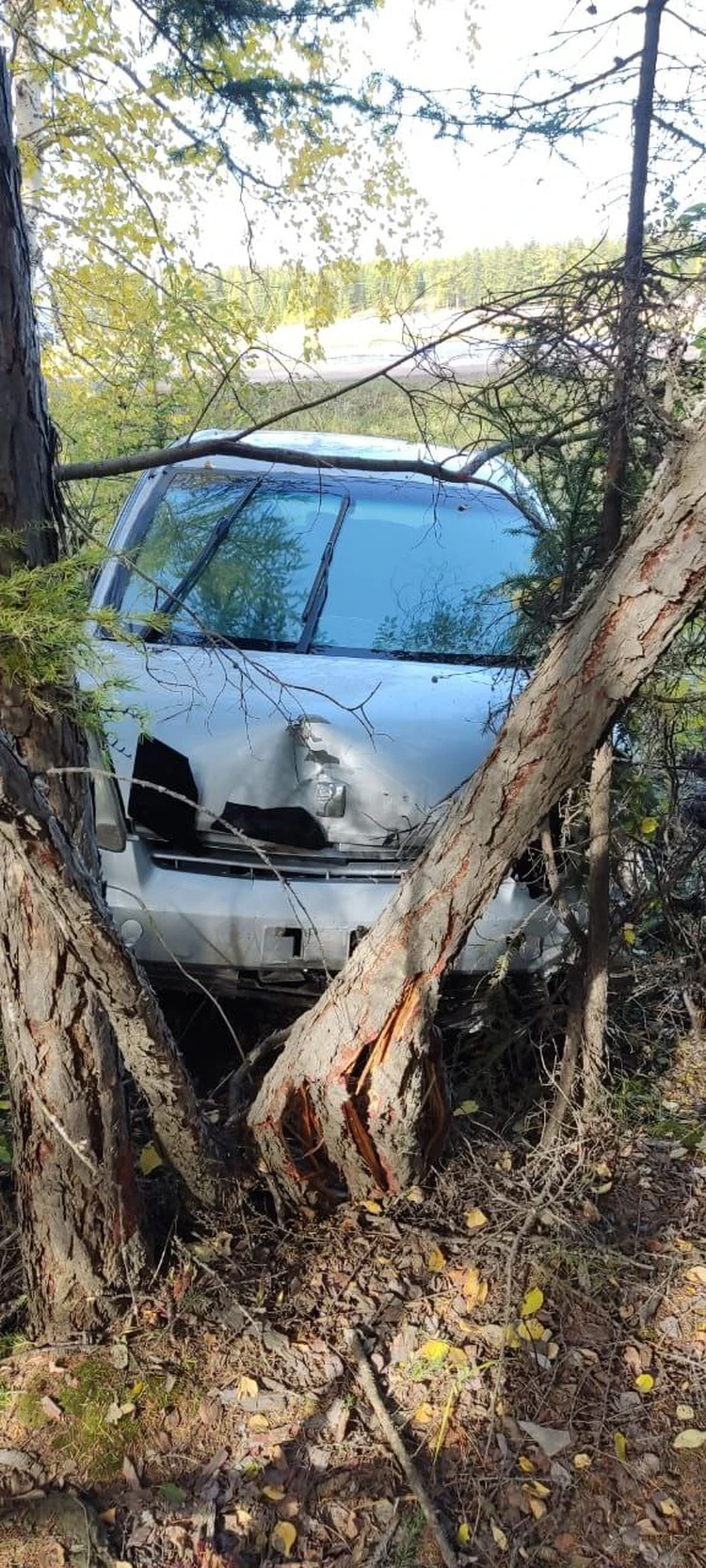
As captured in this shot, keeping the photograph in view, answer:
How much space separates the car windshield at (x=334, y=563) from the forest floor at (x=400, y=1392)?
6.14 feet

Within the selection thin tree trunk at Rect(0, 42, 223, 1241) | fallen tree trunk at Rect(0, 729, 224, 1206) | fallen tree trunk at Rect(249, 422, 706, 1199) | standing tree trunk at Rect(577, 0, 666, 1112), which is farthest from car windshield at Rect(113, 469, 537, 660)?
fallen tree trunk at Rect(0, 729, 224, 1206)

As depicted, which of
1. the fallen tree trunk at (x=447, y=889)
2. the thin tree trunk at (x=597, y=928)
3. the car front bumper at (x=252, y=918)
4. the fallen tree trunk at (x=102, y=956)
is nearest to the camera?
the fallen tree trunk at (x=102, y=956)

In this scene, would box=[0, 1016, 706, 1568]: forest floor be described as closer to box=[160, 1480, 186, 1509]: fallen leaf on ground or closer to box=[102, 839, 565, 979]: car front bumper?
box=[160, 1480, 186, 1509]: fallen leaf on ground

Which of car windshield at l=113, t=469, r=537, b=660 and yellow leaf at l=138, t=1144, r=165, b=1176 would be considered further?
car windshield at l=113, t=469, r=537, b=660

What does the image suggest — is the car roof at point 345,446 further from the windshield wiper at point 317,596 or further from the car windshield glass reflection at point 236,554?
the windshield wiper at point 317,596

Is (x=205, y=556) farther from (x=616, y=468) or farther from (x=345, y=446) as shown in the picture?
(x=616, y=468)

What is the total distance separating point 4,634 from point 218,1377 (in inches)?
69.1

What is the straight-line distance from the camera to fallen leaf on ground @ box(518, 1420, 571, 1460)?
2.08 metres

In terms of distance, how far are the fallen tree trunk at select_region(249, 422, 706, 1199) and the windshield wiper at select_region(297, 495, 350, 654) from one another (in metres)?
1.42

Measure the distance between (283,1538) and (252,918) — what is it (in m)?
1.44

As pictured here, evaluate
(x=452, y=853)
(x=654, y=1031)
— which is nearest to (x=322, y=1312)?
(x=452, y=853)

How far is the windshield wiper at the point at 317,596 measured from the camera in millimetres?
3570

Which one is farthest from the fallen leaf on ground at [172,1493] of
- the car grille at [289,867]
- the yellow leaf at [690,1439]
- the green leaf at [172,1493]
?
the car grille at [289,867]

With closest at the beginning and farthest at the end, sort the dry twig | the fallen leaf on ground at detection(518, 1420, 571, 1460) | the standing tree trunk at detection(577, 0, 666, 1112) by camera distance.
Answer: the dry twig → the fallen leaf on ground at detection(518, 1420, 571, 1460) → the standing tree trunk at detection(577, 0, 666, 1112)
